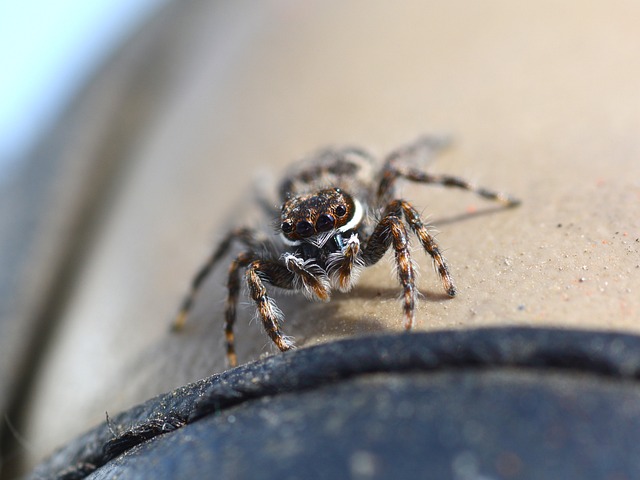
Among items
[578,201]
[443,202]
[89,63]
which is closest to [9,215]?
[89,63]

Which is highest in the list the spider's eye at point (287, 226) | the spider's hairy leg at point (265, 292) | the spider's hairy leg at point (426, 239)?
the spider's eye at point (287, 226)

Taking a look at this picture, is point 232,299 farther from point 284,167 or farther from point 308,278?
point 284,167

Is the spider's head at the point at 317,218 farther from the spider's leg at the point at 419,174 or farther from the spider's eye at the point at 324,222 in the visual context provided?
the spider's leg at the point at 419,174

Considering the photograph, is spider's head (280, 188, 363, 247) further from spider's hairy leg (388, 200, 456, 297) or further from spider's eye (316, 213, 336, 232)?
spider's hairy leg (388, 200, 456, 297)

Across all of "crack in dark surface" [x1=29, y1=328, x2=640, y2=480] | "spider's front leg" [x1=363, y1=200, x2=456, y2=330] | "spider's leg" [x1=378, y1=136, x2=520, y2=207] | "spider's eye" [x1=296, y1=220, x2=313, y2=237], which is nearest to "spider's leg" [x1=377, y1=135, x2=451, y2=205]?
"spider's leg" [x1=378, y1=136, x2=520, y2=207]

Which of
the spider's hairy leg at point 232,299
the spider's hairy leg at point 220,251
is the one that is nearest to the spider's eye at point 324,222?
the spider's hairy leg at point 232,299

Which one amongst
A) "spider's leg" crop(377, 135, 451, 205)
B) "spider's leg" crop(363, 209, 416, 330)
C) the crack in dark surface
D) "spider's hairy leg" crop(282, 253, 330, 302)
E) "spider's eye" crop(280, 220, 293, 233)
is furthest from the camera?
"spider's leg" crop(377, 135, 451, 205)

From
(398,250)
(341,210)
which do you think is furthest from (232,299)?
(398,250)
